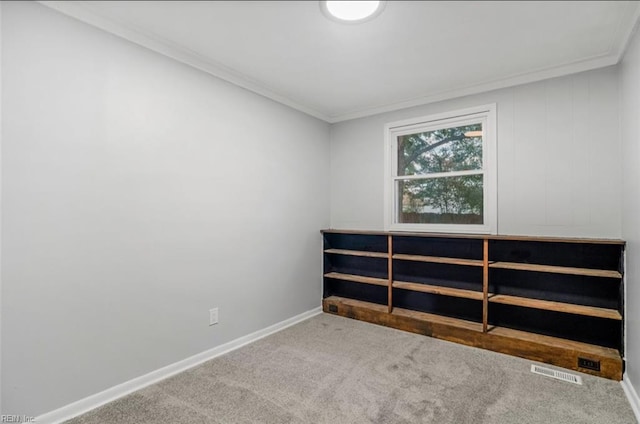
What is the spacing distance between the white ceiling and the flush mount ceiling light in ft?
0.18

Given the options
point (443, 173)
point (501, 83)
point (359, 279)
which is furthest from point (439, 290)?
point (501, 83)

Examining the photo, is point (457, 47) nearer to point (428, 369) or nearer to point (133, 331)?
point (428, 369)

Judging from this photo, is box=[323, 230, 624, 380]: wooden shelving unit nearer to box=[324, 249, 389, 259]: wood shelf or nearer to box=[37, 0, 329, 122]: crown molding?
box=[324, 249, 389, 259]: wood shelf

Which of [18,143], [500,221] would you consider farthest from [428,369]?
[18,143]

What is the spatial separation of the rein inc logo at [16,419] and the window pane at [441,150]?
348 centimetres

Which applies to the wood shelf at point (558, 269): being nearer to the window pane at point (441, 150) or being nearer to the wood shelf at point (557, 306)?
the wood shelf at point (557, 306)

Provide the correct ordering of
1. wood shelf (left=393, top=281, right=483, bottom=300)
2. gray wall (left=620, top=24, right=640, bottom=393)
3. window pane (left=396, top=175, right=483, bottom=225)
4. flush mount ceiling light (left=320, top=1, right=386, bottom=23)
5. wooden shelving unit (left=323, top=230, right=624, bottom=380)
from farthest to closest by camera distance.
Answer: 1. window pane (left=396, top=175, right=483, bottom=225)
2. wood shelf (left=393, top=281, right=483, bottom=300)
3. wooden shelving unit (left=323, top=230, right=624, bottom=380)
4. gray wall (left=620, top=24, right=640, bottom=393)
5. flush mount ceiling light (left=320, top=1, right=386, bottom=23)

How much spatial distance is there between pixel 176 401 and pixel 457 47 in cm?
305

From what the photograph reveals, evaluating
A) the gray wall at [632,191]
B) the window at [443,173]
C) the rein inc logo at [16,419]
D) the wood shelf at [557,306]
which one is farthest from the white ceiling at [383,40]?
the rein inc logo at [16,419]

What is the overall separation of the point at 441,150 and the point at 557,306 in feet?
5.64

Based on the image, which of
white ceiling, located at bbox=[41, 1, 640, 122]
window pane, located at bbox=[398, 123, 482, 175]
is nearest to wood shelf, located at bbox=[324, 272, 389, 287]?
window pane, located at bbox=[398, 123, 482, 175]

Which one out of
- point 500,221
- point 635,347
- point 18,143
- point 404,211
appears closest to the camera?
point 18,143

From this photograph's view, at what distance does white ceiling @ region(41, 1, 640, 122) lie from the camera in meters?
1.91

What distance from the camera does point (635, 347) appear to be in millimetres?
2021
